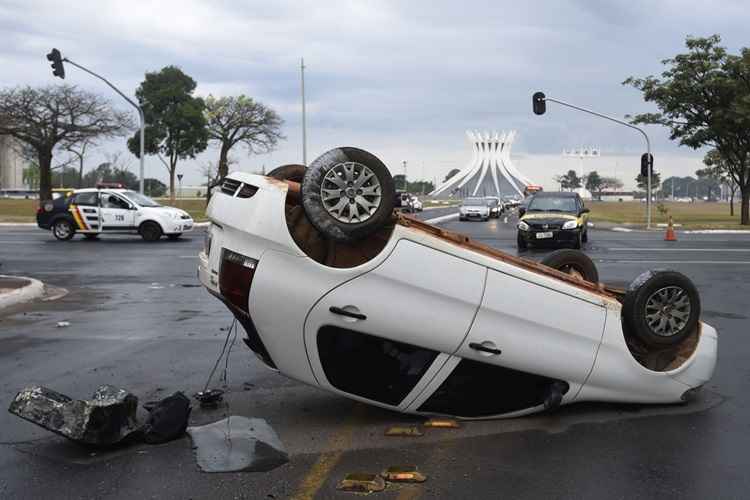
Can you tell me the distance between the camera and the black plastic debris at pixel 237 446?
14.5ft

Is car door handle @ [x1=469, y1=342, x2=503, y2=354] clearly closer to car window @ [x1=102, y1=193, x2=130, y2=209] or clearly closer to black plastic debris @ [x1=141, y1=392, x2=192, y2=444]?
black plastic debris @ [x1=141, y1=392, x2=192, y2=444]

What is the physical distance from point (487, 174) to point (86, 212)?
138m

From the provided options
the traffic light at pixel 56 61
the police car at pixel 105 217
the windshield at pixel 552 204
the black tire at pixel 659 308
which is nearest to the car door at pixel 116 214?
the police car at pixel 105 217

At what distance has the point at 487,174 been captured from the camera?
158 meters

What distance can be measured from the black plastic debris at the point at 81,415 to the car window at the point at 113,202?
20.5 m

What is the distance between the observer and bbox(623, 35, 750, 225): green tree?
35781mm

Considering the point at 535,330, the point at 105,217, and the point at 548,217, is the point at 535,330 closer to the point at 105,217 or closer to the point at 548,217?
the point at 548,217

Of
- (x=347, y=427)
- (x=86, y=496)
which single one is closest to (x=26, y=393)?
(x=86, y=496)

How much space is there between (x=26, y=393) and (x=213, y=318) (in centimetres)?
497

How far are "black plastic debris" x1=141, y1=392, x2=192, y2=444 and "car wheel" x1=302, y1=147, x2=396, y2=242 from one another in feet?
4.93

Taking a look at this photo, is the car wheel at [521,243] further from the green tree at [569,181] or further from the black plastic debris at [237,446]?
the green tree at [569,181]

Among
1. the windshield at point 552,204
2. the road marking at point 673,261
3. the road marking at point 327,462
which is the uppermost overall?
the windshield at point 552,204

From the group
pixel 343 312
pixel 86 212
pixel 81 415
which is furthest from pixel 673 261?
pixel 86 212

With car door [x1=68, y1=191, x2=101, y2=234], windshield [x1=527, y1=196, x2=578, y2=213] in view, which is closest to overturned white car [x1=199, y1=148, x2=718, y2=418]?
windshield [x1=527, y1=196, x2=578, y2=213]
